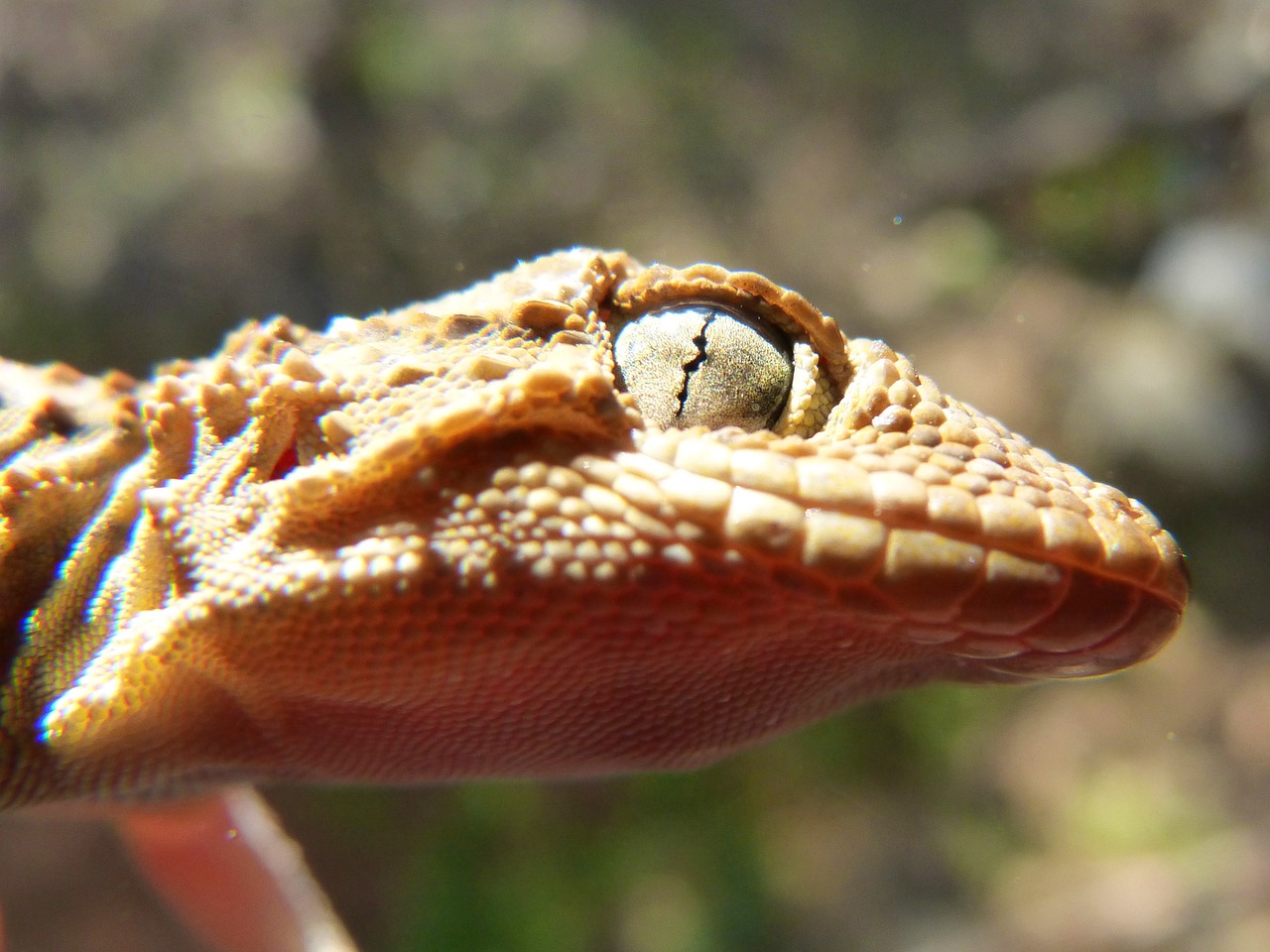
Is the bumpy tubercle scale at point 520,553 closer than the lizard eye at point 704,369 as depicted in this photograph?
Yes

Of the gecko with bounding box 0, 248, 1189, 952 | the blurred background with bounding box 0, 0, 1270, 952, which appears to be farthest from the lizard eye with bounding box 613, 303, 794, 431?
the blurred background with bounding box 0, 0, 1270, 952

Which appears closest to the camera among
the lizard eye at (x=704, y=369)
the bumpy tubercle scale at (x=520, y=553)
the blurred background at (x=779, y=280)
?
the bumpy tubercle scale at (x=520, y=553)

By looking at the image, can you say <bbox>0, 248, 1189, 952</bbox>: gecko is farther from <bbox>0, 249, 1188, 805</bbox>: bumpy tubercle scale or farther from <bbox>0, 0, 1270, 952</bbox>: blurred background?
<bbox>0, 0, 1270, 952</bbox>: blurred background

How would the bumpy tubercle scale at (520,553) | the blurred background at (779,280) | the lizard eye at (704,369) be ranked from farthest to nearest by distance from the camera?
the blurred background at (779,280) → the lizard eye at (704,369) → the bumpy tubercle scale at (520,553)

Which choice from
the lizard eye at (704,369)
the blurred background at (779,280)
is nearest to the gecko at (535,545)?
the lizard eye at (704,369)

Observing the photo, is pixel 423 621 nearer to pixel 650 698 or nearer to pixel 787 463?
pixel 650 698

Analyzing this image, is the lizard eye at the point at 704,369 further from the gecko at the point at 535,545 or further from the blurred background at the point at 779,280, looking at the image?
the blurred background at the point at 779,280

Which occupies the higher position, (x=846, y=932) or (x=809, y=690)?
(x=809, y=690)

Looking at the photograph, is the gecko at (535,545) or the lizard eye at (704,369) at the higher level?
the lizard eye at (704,369)

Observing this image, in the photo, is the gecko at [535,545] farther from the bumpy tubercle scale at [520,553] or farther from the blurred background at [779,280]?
the blurred background at [779,280]

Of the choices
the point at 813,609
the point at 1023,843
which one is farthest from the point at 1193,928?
the point at 813,609
